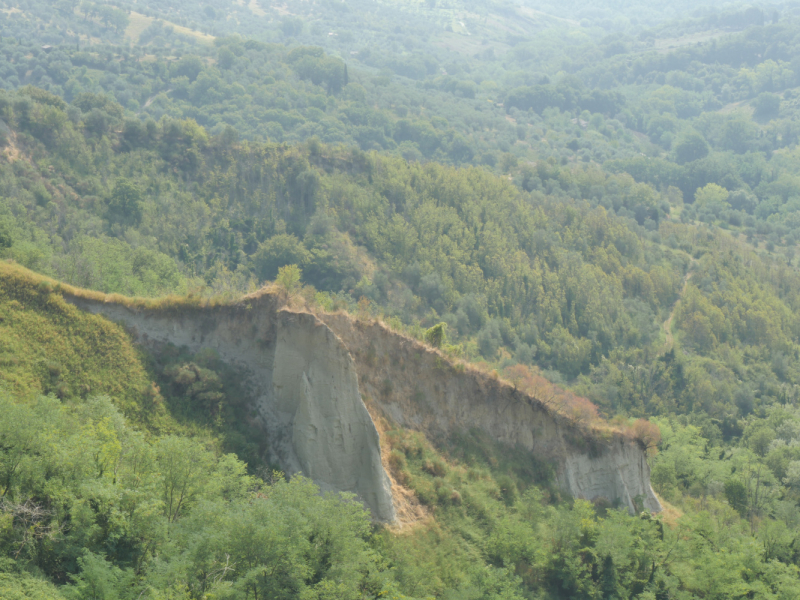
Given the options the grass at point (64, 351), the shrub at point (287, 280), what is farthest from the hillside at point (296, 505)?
the shrub at point (287, 280)

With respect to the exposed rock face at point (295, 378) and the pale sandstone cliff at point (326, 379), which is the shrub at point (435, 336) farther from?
the exposed rock face at point (295, 378)

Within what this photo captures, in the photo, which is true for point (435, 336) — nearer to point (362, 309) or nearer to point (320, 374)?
point (362, 309)

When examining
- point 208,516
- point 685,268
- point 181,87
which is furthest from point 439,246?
point 181,87

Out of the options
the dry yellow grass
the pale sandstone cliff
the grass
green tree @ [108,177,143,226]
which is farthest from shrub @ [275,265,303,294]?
green tree @ [108,177,143,226]

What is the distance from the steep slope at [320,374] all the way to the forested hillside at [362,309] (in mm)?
1087

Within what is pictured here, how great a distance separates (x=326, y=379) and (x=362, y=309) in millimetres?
6279

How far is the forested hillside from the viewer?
85.1ft

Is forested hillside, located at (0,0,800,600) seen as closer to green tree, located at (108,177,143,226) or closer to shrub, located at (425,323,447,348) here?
shrub, located at (425,323,447,348)

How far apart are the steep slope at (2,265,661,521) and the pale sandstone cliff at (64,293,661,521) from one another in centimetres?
5

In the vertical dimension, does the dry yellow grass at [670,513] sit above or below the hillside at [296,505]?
below

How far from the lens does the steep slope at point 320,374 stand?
3353cm

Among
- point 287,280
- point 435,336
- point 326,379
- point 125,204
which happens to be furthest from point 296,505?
point 125,204

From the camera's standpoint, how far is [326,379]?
3428 centimetres

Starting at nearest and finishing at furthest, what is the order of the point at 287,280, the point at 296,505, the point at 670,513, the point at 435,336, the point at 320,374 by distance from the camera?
the point at 296,505 → the point at 320,374 → the point at 287,280 → the point at 435,336 → the point at 670,513
